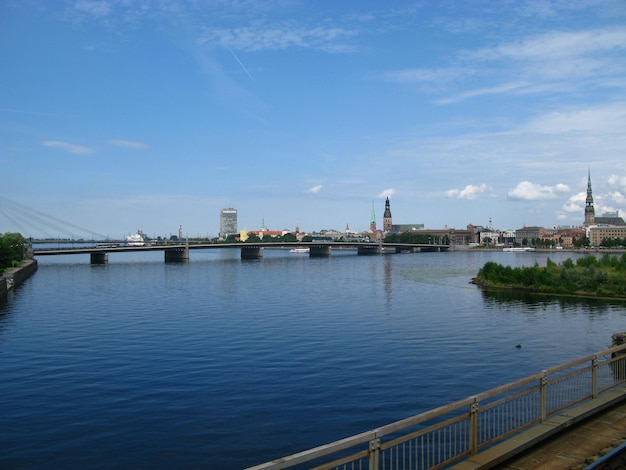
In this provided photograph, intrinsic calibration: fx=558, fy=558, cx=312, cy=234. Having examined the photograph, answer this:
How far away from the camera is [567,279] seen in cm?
6869

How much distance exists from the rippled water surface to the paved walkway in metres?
9.23

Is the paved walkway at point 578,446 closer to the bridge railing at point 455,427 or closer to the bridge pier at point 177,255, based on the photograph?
the bridge railing at point 455,427

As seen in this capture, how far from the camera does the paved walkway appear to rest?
35.3 feet

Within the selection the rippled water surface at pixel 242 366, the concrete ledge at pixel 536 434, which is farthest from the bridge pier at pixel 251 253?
the concrete ledge at pixel 536 434

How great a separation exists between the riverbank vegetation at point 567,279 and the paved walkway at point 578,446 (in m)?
56.3

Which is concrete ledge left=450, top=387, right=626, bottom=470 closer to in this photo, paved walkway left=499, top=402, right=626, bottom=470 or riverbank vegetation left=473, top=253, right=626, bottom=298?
paved walkway left=499, top=402, right=626, bottom=470

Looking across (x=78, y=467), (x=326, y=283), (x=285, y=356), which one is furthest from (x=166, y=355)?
(x=326, y=283)

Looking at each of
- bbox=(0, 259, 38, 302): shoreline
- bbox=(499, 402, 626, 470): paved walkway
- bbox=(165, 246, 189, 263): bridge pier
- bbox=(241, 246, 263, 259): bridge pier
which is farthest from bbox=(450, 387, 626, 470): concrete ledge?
bbox=(241, 246, 263, 259): bridge pier

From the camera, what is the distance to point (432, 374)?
1105 inches

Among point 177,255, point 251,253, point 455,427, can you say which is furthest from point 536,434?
point 251,253

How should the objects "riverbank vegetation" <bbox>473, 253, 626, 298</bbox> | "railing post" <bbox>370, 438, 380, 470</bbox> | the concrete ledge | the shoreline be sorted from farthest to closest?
the shoreline, "riverbank vegetation" <bbox>473, 253, 626, 298</bbox>, the concrete ledge, "railing post" <bbox>370, 438, 380, 470</bbox>

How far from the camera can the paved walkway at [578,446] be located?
10.7 m

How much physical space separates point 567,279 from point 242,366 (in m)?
52.2

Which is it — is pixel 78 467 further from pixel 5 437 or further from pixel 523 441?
pixel 523 441
